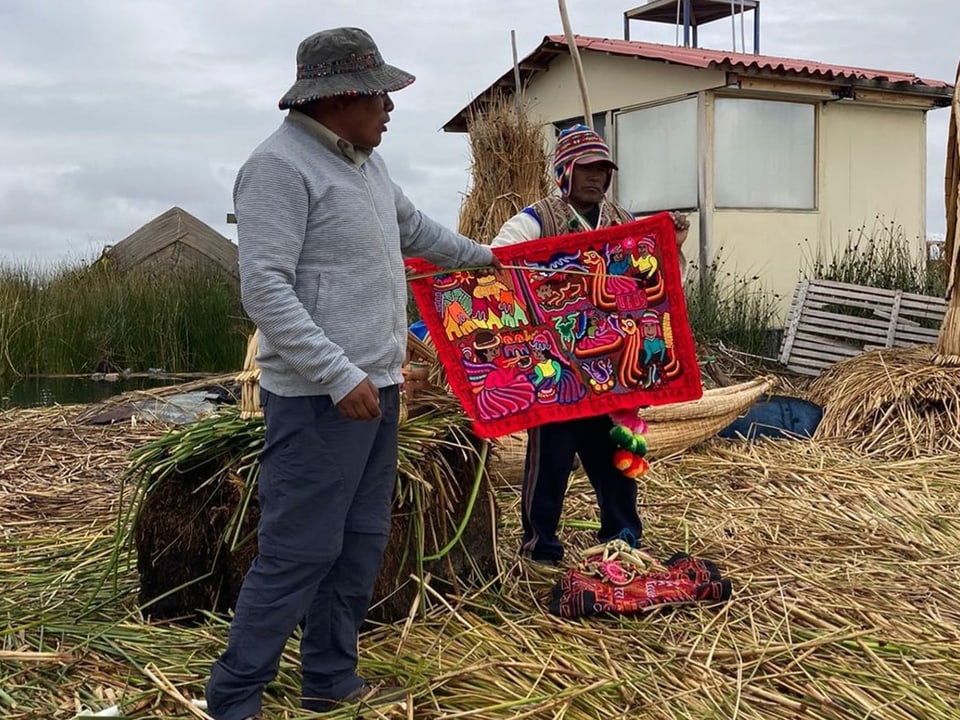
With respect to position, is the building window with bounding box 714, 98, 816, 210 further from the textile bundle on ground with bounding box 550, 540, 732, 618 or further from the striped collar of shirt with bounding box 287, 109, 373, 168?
the striped collar of shirt with bounding box 287, 109, 373, 168

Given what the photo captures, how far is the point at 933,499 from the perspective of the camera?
16.2ft

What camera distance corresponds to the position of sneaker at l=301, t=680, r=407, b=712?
8.67 ft

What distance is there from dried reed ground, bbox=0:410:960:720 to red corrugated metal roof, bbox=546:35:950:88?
6498mm

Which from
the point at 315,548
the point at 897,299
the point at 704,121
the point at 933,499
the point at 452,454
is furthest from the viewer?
the point at 704,121

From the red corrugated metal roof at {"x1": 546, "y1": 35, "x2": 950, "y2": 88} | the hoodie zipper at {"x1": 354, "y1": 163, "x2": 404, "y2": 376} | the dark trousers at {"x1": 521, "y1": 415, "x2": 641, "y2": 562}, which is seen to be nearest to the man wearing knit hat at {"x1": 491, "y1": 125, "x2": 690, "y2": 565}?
the dark trousers at {"x1": 521, "y1": 415, "x2": 641, "y2": 562}

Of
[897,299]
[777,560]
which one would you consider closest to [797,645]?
[777,560]

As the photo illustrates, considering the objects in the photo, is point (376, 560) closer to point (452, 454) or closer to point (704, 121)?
point (452, 454)

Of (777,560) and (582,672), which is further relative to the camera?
(777,560)

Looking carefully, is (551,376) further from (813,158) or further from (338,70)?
(813,158)

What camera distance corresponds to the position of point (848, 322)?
28.1 ft

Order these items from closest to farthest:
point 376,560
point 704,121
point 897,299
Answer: point 376,560 < point 897,299 < point 704,121

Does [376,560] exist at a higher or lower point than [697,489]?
→ higher

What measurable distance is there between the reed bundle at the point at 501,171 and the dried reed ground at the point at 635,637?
2.80 metres

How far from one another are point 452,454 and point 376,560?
827 millimetres
